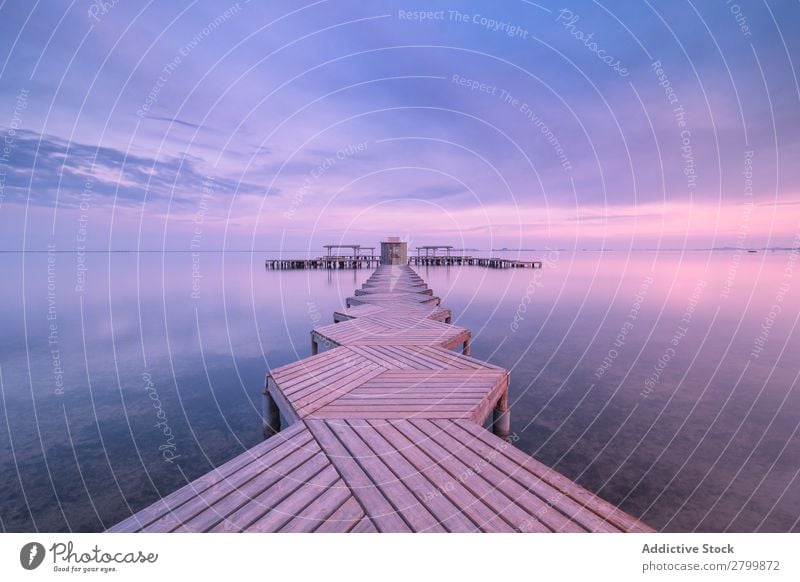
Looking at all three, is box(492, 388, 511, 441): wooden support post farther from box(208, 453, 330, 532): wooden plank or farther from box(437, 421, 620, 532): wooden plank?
box(208, 453, 330, 532): wooden plank

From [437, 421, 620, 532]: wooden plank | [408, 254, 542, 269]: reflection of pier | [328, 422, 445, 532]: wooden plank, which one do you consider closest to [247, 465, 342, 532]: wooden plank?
[328, 422, 445, 532]: wooden plank

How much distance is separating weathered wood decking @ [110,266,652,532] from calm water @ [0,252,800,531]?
3.64m

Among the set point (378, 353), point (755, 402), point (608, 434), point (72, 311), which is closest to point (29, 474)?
point (378, 353)

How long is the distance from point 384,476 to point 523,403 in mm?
8079

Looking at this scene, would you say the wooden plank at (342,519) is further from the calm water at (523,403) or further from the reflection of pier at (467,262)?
the reflection of pier at (467,262)

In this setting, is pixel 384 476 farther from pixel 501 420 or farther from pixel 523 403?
pixel 523 403

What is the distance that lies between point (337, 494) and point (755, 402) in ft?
45.6

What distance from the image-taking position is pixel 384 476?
12.4 ft

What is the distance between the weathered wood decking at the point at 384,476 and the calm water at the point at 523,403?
3.64 meters

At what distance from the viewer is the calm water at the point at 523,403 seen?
6438mm

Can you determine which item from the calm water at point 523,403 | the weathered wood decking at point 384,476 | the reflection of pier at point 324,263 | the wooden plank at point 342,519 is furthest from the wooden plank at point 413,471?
the reflection of pier at point 324,263

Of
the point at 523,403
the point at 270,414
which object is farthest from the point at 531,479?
the point at 523,403

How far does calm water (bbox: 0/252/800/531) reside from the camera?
21.1ft
